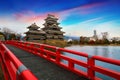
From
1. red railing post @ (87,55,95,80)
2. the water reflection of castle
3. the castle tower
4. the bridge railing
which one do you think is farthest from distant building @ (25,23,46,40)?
the bridge railing

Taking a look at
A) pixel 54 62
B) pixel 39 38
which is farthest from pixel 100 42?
pixel 54 62

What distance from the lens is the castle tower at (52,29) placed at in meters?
52.6

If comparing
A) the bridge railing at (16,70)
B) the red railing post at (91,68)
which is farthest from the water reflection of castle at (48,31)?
the bridge railing at (16,70)

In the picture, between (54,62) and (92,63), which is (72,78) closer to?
(92,63)

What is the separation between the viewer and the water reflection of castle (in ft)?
156

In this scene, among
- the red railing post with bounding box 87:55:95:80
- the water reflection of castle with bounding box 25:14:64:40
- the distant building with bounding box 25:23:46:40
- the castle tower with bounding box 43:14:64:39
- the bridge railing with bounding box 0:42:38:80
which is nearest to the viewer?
the bridge railing with bounding box 0:42:38:80

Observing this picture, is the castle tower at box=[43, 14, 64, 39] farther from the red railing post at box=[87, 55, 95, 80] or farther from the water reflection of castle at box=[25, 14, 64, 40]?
the red railing post at box=[87, 55, 95, 80]

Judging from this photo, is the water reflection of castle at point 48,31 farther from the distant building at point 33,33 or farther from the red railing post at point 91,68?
the red railing post at point 91,68

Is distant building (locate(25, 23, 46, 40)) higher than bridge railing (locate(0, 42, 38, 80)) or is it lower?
higher

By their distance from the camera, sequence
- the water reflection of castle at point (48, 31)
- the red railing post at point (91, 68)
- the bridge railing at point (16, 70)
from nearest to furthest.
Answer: the bridge railing at point (16, 70) → the red railing post at point (91, 68) → the water reflection of castle at point (48, 31)

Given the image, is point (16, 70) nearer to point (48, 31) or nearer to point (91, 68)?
point (91, 68)

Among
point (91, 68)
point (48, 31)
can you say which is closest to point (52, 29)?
point (48, 31)

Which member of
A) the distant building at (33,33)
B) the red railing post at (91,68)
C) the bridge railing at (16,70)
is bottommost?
the red railing post at (91,68)

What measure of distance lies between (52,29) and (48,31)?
2.99m
